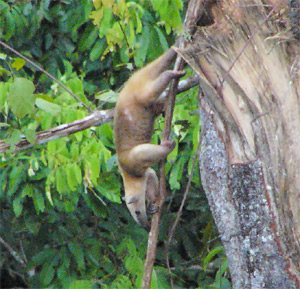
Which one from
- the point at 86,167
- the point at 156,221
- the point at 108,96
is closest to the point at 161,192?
the point at 156,221

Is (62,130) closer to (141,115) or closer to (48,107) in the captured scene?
(48,107)

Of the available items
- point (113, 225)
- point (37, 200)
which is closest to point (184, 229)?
point (113, 225)

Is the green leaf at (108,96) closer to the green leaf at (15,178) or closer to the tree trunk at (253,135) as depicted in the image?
the tree trunk at (253,135)

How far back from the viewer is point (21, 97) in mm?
2773

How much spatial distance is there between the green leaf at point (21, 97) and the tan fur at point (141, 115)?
1.01 m

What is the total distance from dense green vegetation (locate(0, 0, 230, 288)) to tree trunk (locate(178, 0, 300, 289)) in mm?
993

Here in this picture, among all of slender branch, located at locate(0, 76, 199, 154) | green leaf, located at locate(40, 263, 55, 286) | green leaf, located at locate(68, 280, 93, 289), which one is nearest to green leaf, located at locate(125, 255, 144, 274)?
green leaf, located at locate(68, 280, 93, 289)

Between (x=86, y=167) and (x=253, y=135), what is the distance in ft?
6.29

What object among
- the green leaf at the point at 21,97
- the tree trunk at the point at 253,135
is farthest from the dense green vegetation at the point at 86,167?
the tree trunk at the point at 253,135

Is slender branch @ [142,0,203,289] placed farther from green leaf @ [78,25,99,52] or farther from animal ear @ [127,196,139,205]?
green leaf @ [78,25,99,52]

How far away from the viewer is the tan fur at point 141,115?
3719 mm

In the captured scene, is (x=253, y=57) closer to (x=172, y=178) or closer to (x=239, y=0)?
(x=239, y=0)

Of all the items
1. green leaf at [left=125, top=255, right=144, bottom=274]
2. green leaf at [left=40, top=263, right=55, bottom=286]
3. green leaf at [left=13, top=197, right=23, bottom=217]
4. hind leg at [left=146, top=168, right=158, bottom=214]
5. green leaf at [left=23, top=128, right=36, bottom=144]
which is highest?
green leaf at [left=23, top=128, right=36, bottom=144]

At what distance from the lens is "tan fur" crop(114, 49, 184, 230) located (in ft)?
12.2
